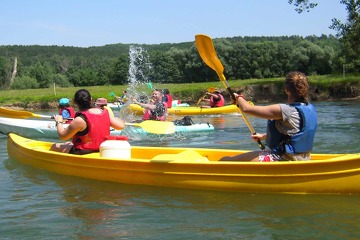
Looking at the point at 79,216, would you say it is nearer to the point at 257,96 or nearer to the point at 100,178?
the point at 100,178

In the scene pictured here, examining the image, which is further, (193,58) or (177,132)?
(193,58)

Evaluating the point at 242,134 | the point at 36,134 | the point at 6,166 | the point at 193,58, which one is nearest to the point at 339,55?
the point at 193,58

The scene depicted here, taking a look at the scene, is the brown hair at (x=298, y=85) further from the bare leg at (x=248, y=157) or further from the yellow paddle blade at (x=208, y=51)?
the yellow paddle blade at (x=208, y=51)

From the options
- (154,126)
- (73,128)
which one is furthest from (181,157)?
(154,126)

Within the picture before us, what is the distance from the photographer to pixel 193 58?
49.1 metres

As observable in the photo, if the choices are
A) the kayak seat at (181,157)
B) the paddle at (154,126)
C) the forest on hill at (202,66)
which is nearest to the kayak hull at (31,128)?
the paddle at (154,126)

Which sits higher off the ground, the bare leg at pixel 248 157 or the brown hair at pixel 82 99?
the brown hair at pixel 82 99

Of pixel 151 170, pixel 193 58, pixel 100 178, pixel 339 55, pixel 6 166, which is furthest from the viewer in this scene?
pixel 193 58

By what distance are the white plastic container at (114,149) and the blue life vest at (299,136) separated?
1859 mm

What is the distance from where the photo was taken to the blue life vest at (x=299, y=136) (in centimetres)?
461

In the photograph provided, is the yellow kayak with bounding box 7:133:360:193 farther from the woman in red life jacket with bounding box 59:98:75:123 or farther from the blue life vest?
the woman in red life jacket with bounding box 59:98:75:123

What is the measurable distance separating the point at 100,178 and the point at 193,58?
43.7 meters

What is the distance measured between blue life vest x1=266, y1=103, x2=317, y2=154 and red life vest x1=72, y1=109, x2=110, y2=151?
212cm

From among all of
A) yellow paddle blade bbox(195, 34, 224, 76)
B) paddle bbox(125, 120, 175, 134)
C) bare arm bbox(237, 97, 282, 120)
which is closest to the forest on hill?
paddle bbox(125, 120, 175, 134)
